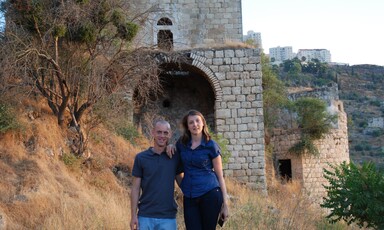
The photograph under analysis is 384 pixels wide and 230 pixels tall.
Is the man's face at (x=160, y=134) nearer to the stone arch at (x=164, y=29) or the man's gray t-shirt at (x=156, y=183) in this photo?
the man's gray t-shirt at (x=156, y=183)

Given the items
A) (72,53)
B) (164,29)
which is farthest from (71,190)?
(164,29)

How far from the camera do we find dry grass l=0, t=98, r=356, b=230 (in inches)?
256

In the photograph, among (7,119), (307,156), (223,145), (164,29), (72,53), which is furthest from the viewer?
(307,156)

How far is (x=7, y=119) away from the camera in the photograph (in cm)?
914

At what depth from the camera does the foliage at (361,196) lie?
26.0 ft

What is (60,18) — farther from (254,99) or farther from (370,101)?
(370,101)

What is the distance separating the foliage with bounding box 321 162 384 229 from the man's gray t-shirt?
493 cm

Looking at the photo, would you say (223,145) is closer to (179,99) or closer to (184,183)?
(179,99)

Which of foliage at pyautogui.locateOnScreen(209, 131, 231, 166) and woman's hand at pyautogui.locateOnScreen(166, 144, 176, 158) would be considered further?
foliage at pyautogui.locateOnScreen(209, 131, 231, 166)

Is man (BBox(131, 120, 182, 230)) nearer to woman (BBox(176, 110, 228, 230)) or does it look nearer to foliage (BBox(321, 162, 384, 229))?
woman (BBox(176, 110, 228, 230))

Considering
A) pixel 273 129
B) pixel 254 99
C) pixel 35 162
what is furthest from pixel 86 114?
pixel 273 129

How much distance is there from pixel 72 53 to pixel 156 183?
6.96 m

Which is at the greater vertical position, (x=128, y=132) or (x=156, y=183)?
(x=128, y=132)

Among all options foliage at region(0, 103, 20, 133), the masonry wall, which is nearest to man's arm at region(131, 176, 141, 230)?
foliage at region(0, 103, 20, 133)
